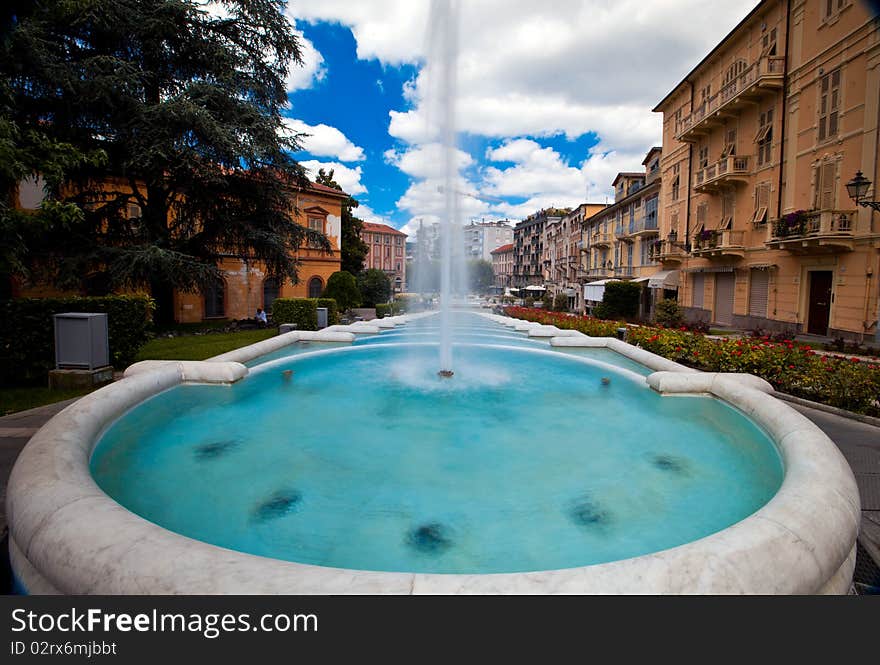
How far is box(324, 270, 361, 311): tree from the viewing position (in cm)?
3009

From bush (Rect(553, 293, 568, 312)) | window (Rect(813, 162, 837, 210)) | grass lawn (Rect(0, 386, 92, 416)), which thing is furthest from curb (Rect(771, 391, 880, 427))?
bush (Rect(553, 293, 568, 312))

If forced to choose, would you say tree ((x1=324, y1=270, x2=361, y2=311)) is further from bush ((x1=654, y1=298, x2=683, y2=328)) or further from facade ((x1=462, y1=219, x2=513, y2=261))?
facade ((x1=462, y1=219, x2=513, y2=261))

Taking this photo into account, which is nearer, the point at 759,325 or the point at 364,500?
the point at 364,500

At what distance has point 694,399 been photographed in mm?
7867

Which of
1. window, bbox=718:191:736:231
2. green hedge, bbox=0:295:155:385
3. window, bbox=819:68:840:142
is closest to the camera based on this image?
green hedge, bbox=0:295:155:385

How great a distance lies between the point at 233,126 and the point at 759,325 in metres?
26.9

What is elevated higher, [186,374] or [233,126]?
[233,126]

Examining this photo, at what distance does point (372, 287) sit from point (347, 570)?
36134 millimetres

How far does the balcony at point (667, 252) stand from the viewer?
102ft

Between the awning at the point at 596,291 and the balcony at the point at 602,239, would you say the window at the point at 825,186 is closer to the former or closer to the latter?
the awning at the point at 596,291

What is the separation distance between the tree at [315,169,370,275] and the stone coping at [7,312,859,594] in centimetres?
4458

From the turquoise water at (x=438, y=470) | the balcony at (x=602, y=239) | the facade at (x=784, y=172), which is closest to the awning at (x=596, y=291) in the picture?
the facade at (x=784, y=172)
